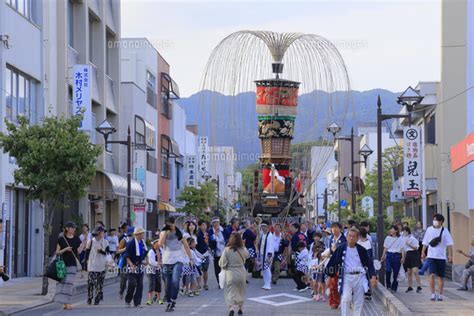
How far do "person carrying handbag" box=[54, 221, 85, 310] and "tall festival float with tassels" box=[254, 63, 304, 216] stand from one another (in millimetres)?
14963

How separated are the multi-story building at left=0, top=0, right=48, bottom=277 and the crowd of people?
2743 mm

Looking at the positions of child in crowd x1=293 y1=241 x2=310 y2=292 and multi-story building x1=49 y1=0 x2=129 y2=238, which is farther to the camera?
multi-story building x1=49 y1=0 x2=129 y2=238

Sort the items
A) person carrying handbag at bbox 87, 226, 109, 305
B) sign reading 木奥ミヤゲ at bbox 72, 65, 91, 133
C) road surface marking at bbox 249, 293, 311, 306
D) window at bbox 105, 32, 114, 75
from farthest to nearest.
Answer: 1. window at bbox 105, 32, 114, 75
2. sign reading 木奥ミヤゲ at bbox 72, 65, 91, 133
3. road surface marking at bbox 249, 293, 311, 306
4. person carrying handbag at bbox 87, 226, 109, 305

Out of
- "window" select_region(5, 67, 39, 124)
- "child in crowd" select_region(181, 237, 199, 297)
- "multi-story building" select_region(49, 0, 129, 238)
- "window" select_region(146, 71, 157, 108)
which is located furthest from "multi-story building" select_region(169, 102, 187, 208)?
"child in crowd" select_region(181, 237, 199, 297)

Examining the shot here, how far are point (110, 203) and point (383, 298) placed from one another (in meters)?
26.8

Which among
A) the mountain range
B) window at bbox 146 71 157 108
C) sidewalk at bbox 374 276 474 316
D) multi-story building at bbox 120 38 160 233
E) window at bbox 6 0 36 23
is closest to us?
sidewalk at bbox 374 276 474 316

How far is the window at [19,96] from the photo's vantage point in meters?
26.9

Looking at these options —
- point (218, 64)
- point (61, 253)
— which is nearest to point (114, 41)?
point (218, 64)

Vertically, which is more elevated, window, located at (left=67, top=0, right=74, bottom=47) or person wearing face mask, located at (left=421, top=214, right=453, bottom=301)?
window, located at (left=67, top=0, right=74, bottom=47)

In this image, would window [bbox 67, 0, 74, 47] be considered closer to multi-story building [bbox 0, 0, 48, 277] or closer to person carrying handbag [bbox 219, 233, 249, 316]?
multi-story building [bbox 0, 0, 48, 277]

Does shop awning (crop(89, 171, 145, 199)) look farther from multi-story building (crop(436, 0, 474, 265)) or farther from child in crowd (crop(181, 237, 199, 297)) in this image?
child in crowd (crop(181, 237, 199, 297))

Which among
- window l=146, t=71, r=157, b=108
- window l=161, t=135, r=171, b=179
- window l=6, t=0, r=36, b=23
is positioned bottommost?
window l=161, t=135, r=171, b=179

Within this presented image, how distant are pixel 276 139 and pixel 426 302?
22729mm

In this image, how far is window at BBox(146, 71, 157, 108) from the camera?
182 ft
